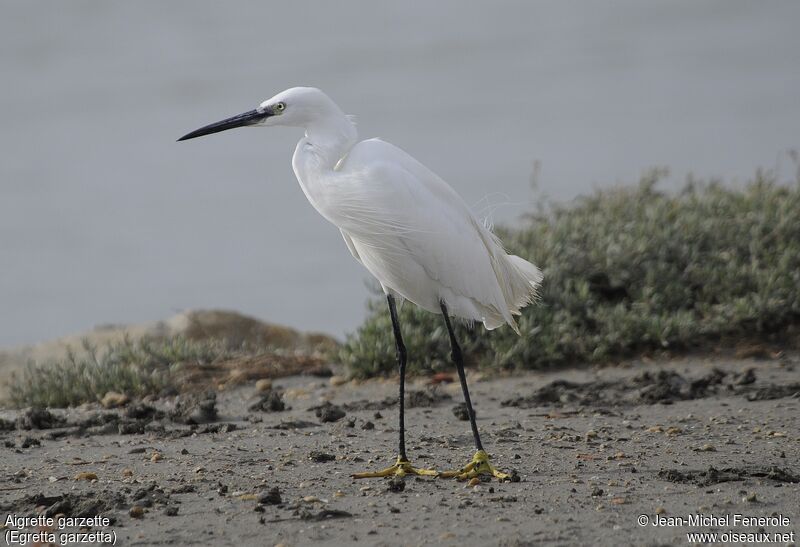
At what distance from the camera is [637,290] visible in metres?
7.61

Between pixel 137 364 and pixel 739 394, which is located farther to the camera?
pixel 137 364

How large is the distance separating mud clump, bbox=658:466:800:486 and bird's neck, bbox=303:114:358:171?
6.59 feet

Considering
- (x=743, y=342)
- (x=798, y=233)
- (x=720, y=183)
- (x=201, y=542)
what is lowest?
(x=201, y=542)

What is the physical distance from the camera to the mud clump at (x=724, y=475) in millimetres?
4293

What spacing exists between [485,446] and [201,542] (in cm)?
189

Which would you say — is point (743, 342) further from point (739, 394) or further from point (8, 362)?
point (8, 362)

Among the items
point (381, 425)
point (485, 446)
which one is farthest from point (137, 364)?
point (485, 446)

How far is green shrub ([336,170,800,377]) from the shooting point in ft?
23.4

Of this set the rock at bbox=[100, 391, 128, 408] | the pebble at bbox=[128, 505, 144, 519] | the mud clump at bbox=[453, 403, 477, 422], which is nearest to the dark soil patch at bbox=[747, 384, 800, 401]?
the mud clump at bbox=[453, 403, 477, 422]

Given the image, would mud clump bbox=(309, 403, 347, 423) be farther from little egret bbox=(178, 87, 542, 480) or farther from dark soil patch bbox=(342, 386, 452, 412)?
little egret bbox=(178, 87, 542, 480)

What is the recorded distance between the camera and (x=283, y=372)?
24.3ft

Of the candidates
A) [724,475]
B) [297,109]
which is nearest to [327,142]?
[297,109]

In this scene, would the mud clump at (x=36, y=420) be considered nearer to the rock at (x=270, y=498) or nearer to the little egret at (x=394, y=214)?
the little egret at (x=394, y=214)

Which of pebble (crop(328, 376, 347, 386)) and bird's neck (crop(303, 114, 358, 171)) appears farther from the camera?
pebble (crop(328, 376, 347, 386))
